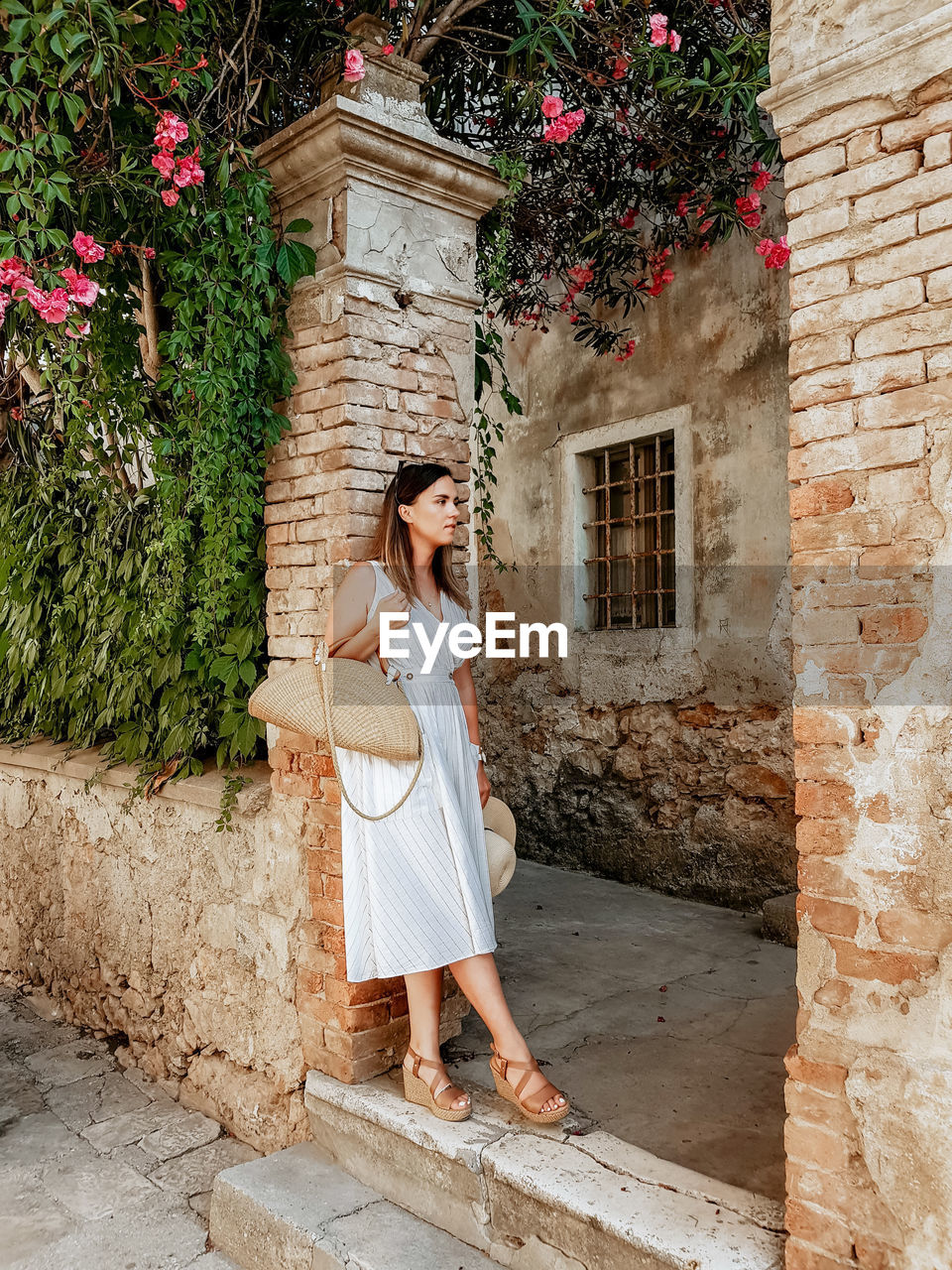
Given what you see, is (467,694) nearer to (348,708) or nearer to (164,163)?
(348,708)

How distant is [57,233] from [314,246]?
765mm

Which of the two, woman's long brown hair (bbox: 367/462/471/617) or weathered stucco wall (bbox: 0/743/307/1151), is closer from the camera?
woman's long brown hair (bbox: 367/462/471/617)

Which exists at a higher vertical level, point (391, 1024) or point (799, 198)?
point (799, 198)

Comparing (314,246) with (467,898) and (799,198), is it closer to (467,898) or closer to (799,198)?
(799,198)

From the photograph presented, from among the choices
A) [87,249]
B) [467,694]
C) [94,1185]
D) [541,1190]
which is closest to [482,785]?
[467,694]

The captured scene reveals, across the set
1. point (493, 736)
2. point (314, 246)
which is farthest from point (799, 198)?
point (493, 736)

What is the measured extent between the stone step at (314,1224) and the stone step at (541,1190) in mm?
46

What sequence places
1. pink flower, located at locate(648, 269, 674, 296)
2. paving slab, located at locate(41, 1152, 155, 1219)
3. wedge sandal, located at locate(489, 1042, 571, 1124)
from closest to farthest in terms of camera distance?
wedge sandal, located at locate(489, 1042, 571, 1124), paving slab, located at locate(41, 1152, 155, 1219), pink flower, located at locate(648, 269, 674, 296)

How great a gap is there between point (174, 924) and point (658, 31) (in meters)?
3.79

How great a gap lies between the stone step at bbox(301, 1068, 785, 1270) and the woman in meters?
0.11

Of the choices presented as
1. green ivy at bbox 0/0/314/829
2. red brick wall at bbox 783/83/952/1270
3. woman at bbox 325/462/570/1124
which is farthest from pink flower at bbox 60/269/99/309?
red brick wall at bbox 783/83/952/1270

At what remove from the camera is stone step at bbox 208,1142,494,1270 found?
246 cm

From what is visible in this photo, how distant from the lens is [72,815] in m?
4.57

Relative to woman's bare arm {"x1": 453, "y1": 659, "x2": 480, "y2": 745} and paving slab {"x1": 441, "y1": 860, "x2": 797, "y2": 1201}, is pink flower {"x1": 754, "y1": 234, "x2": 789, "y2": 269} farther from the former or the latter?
paving slab {"x1": 441, "y1": 860, "x2": 797, "y2": 1201}
